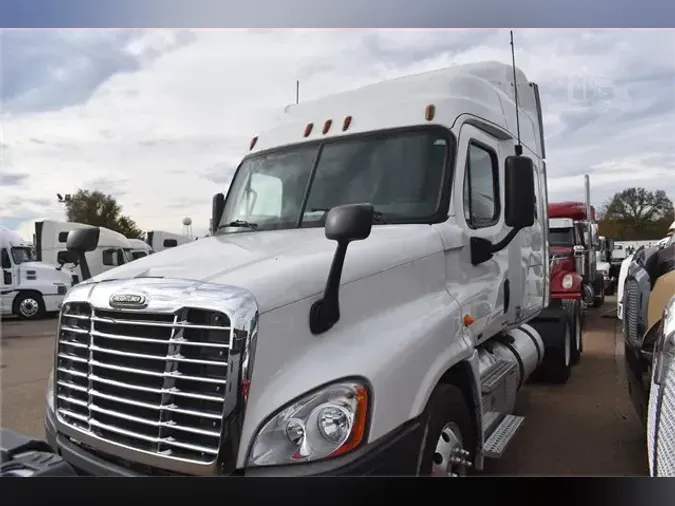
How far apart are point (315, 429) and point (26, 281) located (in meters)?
1.88

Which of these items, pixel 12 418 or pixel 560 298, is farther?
pixel 560 298

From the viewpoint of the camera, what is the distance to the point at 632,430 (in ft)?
10.9

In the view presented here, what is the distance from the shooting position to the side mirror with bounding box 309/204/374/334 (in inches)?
87.7

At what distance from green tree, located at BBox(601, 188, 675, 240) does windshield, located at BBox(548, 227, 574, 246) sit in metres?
3.62

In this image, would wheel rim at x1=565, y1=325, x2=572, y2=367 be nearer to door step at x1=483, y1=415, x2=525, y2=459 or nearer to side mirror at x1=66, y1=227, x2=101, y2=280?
door step at x1=483, y1=415, x2=525, y2=459

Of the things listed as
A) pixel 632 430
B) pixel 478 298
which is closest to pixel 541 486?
pixel 632 430

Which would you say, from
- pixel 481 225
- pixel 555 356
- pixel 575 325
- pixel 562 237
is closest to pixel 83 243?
pixel 481 225

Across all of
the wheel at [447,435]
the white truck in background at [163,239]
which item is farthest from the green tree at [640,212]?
the white truck in background at [163,239]

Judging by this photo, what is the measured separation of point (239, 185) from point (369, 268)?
1.28 m

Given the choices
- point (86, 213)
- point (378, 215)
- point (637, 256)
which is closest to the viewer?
point (86, 213)

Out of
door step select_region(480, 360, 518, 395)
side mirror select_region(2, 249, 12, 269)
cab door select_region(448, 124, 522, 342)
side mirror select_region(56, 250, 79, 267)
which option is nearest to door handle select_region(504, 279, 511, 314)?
cab door select_region(448, 124, 522, 342)

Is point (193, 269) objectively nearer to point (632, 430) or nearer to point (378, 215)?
point (378, 215)

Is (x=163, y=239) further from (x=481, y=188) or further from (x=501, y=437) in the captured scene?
(x=501, y=437)

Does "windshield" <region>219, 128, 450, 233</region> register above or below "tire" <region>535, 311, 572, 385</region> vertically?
above
